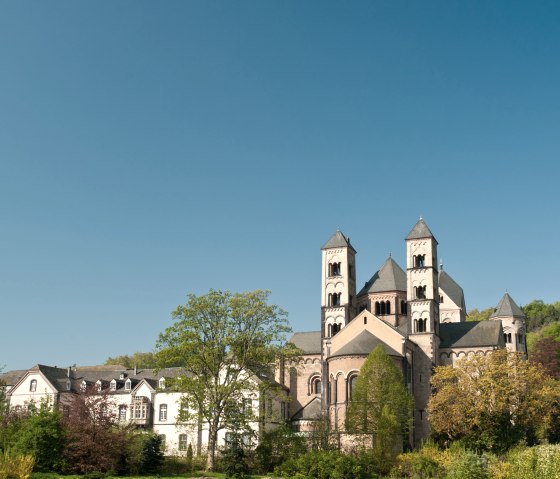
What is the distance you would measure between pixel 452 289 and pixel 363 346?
1319 inches

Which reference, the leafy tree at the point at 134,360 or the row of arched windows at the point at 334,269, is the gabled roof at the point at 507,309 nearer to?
the row of arched windows at the point at 334,269

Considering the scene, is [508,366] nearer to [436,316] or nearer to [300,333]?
[436,316]

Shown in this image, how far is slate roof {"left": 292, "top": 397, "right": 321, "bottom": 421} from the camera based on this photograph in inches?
2822

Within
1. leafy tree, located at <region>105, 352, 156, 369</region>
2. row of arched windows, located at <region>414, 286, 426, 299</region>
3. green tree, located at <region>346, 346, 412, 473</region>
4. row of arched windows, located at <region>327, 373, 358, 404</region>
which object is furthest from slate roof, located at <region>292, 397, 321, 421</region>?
leafy tree, located at <region>105, 352, 156, 369</region>

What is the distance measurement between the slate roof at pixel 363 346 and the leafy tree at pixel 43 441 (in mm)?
30170

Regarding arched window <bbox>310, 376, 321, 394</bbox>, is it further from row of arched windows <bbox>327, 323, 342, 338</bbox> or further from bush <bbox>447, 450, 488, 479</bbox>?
bush <bbox>447, 450, 488, 479</bbox>

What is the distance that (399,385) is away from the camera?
59.5 m

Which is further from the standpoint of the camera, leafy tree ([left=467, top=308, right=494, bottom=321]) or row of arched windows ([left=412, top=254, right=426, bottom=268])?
leafy tree ([left=467, top=308, right=494, bottom=321])

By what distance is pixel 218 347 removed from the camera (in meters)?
55.1

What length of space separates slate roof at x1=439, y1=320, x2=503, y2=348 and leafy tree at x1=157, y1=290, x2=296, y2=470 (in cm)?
2416

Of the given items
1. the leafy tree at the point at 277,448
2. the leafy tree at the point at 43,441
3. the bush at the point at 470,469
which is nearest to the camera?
the bush at the point at 470,469

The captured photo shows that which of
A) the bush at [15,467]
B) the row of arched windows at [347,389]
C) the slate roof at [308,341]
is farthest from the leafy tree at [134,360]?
the bush at [15,467]

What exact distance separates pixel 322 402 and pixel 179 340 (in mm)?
21217

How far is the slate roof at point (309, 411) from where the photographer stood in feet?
235
